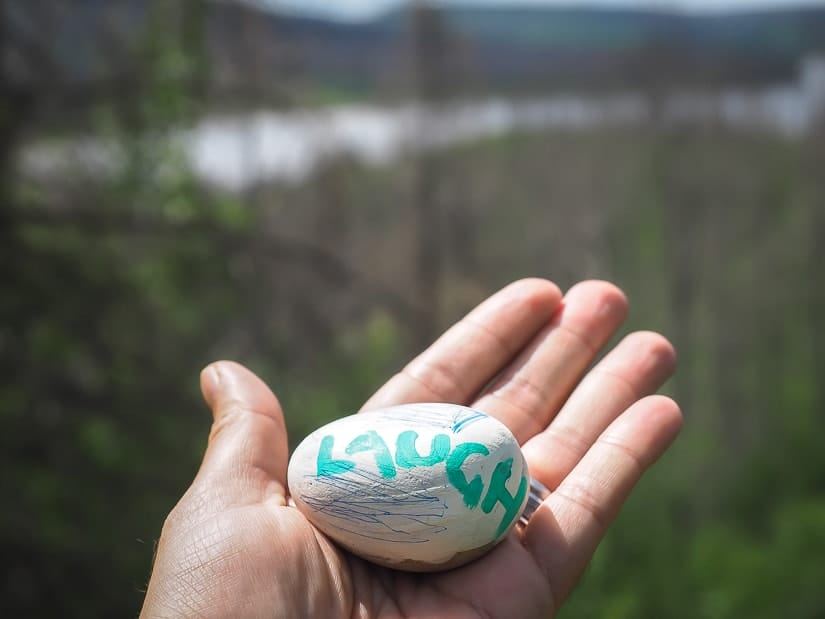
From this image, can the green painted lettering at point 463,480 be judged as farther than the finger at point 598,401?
No

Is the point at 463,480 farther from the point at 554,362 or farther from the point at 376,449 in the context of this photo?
the point at 554,362

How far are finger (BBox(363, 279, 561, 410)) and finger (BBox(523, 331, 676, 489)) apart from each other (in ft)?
0.69

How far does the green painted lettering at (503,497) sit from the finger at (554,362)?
0.39m

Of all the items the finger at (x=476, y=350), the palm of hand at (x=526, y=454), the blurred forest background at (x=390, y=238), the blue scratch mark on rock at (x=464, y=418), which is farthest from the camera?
the blurred forest background at (x=390, y=238)

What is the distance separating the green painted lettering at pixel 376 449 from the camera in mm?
1670

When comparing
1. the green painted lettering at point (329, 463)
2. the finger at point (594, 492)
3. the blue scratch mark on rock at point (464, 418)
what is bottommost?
the finger at point (594, 492)

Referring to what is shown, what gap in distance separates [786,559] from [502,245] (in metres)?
1.91

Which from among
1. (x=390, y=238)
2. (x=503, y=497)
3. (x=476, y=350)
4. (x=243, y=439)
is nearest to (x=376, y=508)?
(x=503, y=497)

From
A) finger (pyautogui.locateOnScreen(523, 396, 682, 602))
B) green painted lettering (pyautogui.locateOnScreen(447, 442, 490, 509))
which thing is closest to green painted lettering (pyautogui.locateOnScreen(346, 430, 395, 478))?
green painted lettering (pyautogui.locateOnScreen(447, 442, 490, 509))

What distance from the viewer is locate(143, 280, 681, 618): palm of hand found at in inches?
62.9

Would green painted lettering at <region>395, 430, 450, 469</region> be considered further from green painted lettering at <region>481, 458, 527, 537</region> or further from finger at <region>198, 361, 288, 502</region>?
finger at <region>198, 361, 288, 502</region>

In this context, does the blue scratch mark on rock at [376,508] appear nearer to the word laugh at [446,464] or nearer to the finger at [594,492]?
the word laugh at [446,464]

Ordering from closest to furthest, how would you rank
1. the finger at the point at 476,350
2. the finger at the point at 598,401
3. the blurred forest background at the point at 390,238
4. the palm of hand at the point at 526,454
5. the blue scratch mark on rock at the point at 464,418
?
1. the palm of hand at the point at 526,454
2. the blue scratch mark on rock at the point at 464,418
3. the finger at the point at 598,401
4. the finger at the point at 476,350
5. the blurred forest background at the point at 390,238

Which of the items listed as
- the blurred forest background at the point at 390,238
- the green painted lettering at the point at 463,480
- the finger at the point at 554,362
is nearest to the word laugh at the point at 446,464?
the green painted lettering at the point at 463,480
